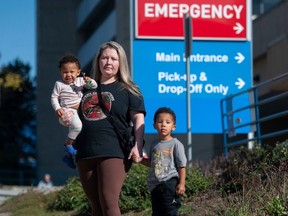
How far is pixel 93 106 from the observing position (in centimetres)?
663

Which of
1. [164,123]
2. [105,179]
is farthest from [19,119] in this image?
[105,179]

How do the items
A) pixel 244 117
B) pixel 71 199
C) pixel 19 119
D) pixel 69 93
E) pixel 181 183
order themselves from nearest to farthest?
pixel 69 93 → pixel 181 183 → pixel 71 199 → pixel 244 117 → pixel 19 119

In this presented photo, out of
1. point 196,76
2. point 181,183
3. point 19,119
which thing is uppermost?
point 19,119

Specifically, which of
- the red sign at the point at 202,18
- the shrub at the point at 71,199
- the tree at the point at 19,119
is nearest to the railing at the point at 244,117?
the red sign at the point at 202,18

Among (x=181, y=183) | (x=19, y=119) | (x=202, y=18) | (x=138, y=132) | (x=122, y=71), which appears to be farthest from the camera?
(x=19, y=119)

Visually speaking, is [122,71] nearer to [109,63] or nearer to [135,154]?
[109,63]

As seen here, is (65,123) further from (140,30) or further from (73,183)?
(140,30)

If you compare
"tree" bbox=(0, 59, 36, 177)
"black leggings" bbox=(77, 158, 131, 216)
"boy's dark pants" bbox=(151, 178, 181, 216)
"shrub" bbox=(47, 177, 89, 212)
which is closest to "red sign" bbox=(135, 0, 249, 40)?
"shrub" bbox=(47, 177, 89, 212)

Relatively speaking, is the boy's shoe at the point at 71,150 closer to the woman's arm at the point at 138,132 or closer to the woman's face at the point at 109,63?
the woman's arm at the point at 138,132

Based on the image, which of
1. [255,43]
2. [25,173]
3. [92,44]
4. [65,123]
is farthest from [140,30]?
[25,173]

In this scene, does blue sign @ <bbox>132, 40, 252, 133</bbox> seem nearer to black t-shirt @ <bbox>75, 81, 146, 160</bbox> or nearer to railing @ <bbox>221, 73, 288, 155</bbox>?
railing @ <bbox>221, 73, 288, 155</bbox>

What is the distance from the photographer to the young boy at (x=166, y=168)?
713cm

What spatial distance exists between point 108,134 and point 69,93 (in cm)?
66

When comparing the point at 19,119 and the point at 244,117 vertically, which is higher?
the point at 19,119
